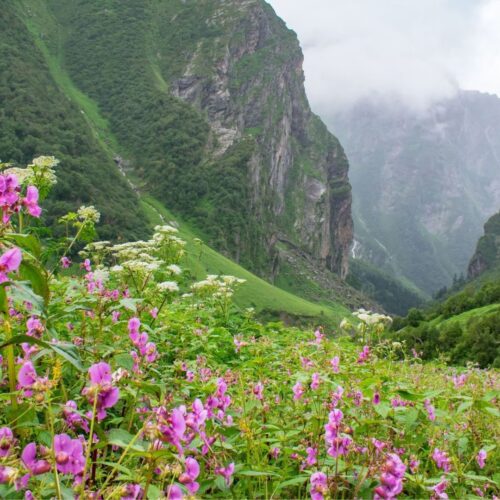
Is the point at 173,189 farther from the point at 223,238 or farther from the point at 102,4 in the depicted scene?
the point at 102,4

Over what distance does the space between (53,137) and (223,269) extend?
1532 inches

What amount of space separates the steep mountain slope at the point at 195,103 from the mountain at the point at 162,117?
1.38 feet

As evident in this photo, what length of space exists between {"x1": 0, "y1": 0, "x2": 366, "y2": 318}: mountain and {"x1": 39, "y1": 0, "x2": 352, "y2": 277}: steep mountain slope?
0.42 m

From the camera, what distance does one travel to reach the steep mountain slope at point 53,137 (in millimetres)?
75438

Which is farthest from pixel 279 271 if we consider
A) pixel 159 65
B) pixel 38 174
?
pixel 38 174

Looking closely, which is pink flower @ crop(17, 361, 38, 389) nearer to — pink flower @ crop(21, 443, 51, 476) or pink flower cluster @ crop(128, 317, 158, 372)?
pink flower @ crop(21, 443, 51, 476)

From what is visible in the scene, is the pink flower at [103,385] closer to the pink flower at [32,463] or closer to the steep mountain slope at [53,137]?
the pink flower at [32,463]

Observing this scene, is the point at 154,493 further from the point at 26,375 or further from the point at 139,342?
the point at 139,342

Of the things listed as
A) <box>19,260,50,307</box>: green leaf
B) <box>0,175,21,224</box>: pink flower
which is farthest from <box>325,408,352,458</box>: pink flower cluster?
<box>0,175,21,224</box>: pink flower

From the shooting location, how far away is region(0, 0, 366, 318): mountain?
93994mm

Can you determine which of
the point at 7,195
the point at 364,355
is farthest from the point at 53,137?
the point at 7,195

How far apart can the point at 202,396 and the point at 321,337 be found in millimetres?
1807

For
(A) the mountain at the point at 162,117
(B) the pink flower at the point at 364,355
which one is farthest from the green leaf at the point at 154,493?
(A) the mountain at the point at 162,117

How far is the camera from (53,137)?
293ft
